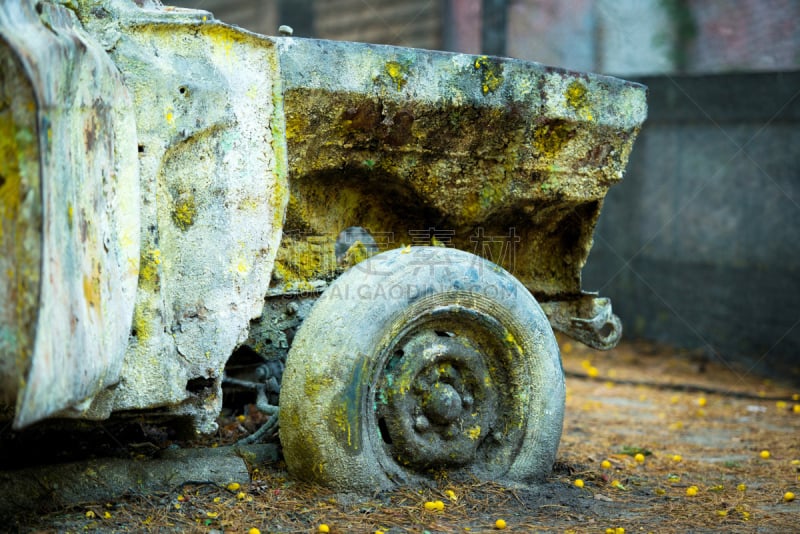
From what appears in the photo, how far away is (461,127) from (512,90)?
0.24 m

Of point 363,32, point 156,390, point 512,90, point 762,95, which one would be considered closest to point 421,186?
point 512,90

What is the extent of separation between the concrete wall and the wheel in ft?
13.1

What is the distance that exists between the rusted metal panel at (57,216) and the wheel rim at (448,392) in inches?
36.5

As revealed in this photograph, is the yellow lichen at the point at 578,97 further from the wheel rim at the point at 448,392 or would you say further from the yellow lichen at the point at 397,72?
the wheel rim at the point at 448,392

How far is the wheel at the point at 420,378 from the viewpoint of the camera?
2.80 meters

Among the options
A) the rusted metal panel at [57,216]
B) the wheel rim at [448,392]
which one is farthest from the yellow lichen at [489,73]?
the rusted metal panel at [57,216]

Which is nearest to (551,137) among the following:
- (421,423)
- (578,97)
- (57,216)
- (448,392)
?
(578,97)

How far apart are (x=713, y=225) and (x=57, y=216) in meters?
5.94

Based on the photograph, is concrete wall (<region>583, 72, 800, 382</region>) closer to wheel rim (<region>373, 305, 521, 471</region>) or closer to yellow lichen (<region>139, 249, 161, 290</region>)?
wheel rim (<region>373, 305, 521, 471</region>)

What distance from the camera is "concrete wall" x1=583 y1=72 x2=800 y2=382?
6.45 meters

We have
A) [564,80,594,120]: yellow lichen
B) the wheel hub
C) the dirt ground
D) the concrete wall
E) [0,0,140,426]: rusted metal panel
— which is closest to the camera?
[0,0,140,426]: rusted metal panel

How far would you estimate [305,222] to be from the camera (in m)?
3.40

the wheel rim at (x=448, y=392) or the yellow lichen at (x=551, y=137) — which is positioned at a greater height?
the yellow lichen at (x=551, y=137)

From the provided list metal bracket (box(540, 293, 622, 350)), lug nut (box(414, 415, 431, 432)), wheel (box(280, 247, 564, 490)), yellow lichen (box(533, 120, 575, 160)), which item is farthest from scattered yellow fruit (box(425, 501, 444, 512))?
Result: yellow lichen (box(533, 120, 575, 160))
